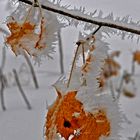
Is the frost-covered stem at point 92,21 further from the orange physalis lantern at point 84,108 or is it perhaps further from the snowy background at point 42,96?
the snowy background at point 42,96

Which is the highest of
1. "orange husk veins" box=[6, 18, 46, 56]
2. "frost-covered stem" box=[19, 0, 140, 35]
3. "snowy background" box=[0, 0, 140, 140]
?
"frost-covered stem" box=[19, 0, 140, 35]

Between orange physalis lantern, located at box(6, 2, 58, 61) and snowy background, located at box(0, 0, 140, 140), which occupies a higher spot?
orange physalis lantern, located at box(6, 2, 58, 61)

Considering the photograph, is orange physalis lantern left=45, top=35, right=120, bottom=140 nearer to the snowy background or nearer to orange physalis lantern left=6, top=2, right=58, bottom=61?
orange physalis lantern left=6, top=2, right=58, bottom=61

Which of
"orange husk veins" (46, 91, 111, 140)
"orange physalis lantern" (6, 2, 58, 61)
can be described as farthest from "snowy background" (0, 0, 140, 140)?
"orange husk veins" (46, 91, 111, 140)

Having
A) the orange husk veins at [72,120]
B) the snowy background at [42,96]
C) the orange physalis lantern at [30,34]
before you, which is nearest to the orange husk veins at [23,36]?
the orange physalis lantern at [30,34]

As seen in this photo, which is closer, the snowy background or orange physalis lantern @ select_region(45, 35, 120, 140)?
orange physalis lantern @ select_region(45, 35, 120, 140)
